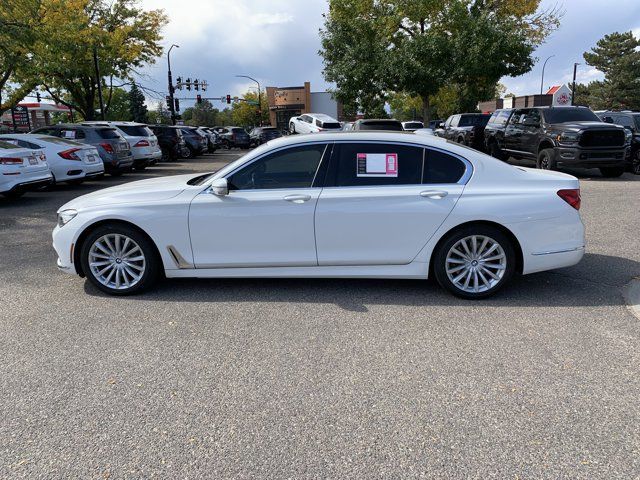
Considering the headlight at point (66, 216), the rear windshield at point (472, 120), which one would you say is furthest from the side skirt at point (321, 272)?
the rear windshield at point (472, 120)

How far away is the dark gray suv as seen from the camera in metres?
15.4

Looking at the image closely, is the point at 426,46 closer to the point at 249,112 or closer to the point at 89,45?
the point at 89,45

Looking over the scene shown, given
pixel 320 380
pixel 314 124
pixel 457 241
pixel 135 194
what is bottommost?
pixel 320 380

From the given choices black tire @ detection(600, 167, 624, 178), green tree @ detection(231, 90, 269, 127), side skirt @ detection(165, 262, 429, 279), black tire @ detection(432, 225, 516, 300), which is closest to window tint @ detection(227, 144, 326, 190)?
side skirt @ detection(165, 262, 429, 279)

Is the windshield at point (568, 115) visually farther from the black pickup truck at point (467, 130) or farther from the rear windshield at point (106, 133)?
the rear windshield at point (106, 133)

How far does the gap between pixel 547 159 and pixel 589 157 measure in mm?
1073

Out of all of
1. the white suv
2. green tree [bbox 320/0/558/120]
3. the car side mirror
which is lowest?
the car side mirror

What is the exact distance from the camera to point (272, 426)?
292cm

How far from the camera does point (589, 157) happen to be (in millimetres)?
13094

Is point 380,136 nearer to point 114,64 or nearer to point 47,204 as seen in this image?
point 47,204

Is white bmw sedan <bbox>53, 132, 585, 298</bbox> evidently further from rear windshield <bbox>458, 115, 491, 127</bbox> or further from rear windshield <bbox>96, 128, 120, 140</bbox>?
rear windshield <bbox>458, 115, 491, 127</bbox>

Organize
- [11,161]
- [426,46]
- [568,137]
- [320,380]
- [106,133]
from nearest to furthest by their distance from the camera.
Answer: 1. [320,380]
2. [11,161]
3. [568,137]
4. [106,133]
5. [426,46]

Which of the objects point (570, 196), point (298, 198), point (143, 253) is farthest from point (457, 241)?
point (143, 253)

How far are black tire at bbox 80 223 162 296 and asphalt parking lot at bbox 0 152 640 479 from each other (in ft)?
0.40
